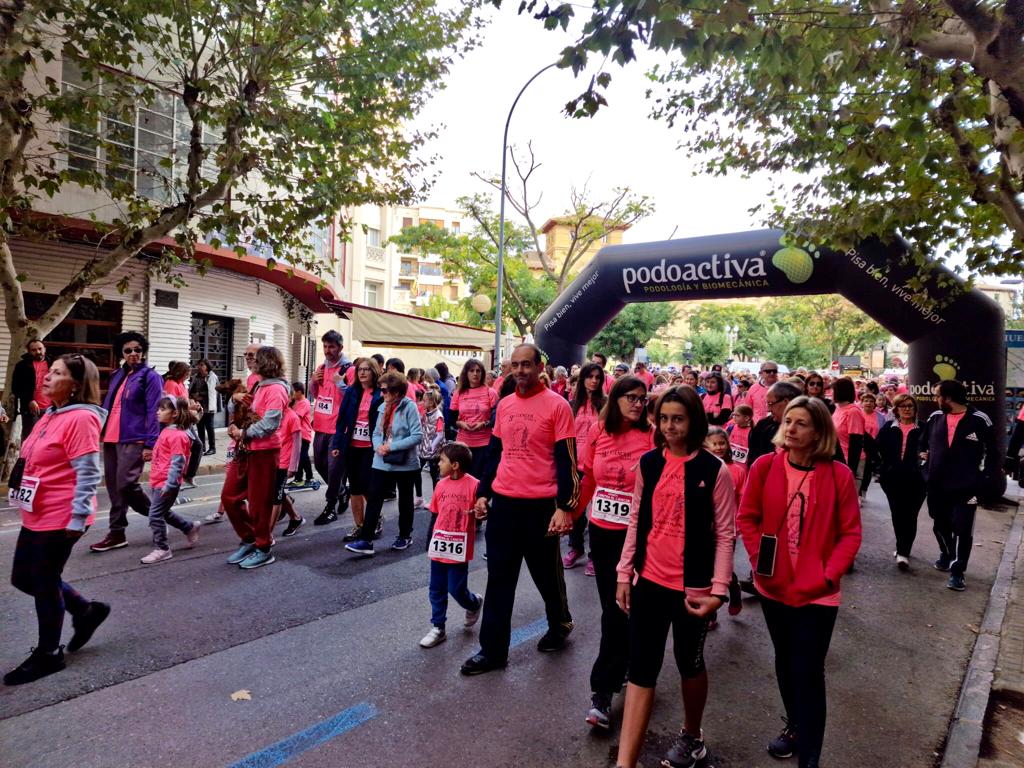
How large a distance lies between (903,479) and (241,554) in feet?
21.1

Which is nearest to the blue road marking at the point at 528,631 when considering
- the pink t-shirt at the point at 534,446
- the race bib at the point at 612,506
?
the pink t-shirt at the point at 534,446

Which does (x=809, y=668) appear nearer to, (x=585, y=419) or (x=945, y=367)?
(x=585, y=419)

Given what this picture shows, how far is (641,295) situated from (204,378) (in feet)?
30.3

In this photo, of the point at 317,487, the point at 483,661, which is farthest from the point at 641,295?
the point at 483,661

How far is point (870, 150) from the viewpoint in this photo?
5.82 metres

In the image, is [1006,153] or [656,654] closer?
[656,654]

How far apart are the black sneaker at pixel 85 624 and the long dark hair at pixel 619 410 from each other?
10.8 feet

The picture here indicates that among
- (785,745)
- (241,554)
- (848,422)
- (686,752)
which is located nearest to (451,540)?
(686,752)

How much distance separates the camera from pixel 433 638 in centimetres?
430

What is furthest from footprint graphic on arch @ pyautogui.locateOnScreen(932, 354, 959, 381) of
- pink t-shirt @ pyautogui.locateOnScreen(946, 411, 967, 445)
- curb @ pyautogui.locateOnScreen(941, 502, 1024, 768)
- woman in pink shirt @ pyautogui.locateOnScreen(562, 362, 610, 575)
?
woman in pink shirt @ pyautogui.locateOnScreen(562, 362, 610, 575)

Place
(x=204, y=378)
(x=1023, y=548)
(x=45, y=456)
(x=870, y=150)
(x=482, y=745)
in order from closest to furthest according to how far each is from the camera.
→ 1. (x=482, y=745)
2. (x=45, y=456)
3. (x=870, y=150)
4. (x=1023, y=548)
5. (x=204, y=378)

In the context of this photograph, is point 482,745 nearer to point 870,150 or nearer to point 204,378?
point 870,150

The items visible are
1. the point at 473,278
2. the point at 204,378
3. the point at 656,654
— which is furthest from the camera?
the point at 473,278

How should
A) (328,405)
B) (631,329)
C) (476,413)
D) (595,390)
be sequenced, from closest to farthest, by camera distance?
(595,390)
(476,413)
(328,405)
(631,329)
